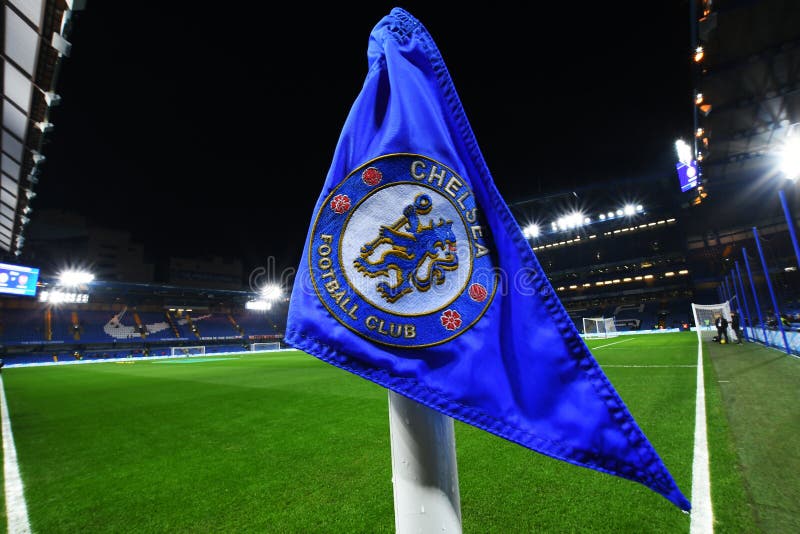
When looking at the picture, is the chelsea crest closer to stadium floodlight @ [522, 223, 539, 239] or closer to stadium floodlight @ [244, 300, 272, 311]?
stadium floodlight @ [522, 223, 539, 239]

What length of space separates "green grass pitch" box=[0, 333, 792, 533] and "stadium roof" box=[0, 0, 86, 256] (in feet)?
23.0

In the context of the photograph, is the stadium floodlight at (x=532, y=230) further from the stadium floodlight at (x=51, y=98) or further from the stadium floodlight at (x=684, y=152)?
the stadium floodlight at (x=51, y=98)

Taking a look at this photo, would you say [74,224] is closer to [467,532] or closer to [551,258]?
[467,532]

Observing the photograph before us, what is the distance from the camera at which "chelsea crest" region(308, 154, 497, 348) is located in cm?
75

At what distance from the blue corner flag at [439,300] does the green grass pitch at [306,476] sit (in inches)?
66.2

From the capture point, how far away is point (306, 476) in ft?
9.29

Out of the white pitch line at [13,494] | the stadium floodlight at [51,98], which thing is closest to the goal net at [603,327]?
the white pitch line at [13,494]

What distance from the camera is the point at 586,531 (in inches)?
73.5

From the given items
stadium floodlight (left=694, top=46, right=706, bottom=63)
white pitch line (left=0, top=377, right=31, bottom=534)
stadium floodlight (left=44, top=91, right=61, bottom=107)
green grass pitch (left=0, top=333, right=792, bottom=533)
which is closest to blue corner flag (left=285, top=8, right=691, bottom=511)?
green grass pitch (left=0, top=333, right=792, bottom=533)

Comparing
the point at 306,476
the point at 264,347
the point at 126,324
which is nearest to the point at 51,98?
the point at 306,476

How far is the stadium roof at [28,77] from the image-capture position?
6293 mm

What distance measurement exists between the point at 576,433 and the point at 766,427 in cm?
433

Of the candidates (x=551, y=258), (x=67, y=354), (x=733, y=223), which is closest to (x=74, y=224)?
(x=67, y=354)

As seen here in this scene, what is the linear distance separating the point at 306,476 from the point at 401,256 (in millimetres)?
2789
